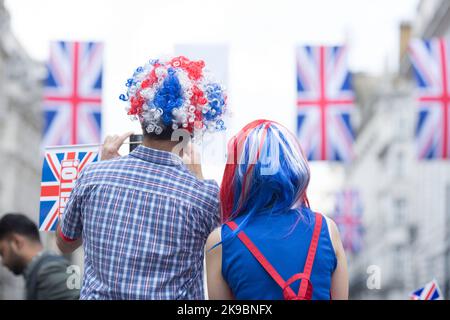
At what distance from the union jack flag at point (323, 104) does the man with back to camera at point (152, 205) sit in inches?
303

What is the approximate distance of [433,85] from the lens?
12.0m

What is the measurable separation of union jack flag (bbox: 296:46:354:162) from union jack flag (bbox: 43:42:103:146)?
221 cm

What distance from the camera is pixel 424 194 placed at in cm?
5153

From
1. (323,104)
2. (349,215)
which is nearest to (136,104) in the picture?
(323,104)

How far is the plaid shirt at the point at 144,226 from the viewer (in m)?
3.38

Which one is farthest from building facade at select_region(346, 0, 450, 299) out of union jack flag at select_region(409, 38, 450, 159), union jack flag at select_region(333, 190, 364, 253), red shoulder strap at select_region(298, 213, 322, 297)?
red shoulder strap at select_region(298, 213, 322, 297)

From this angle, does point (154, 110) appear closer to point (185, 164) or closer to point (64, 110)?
point (185, 164)

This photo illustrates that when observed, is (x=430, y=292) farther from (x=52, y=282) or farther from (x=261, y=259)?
(x=261, y=259)

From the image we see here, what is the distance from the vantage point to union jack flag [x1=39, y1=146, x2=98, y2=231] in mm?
4328

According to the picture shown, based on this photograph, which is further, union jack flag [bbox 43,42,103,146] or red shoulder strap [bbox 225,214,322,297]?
union jack flag [bbox 43,42,103,146]

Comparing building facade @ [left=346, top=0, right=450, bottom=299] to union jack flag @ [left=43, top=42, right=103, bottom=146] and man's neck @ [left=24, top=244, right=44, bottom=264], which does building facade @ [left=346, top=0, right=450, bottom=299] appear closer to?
union jack flag @ [left=43, top=42, right=103, bottom=146]
